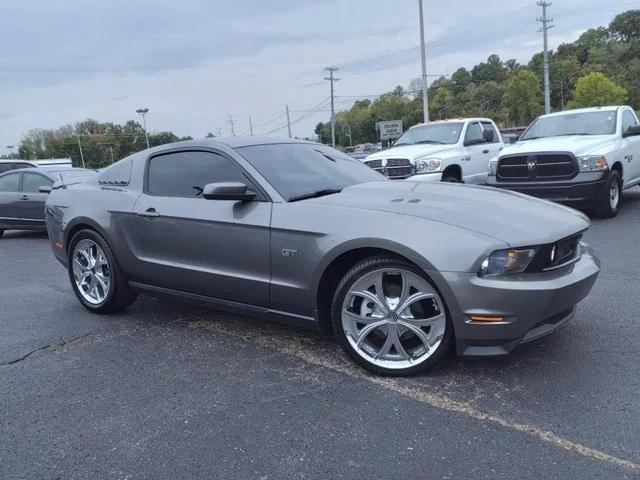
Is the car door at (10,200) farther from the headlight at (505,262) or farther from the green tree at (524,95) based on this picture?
the green tree at (524,95)

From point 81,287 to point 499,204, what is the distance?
3760 millimetres

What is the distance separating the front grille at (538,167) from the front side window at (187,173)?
19.9ft

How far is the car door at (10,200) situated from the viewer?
10.9m

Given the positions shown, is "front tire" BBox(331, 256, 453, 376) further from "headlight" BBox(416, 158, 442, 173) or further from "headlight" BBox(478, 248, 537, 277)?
"headlight" BBox(416, 158, 442, 173)

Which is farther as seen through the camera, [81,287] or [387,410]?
[81,287]

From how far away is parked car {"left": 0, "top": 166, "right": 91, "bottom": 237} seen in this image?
10.6 m

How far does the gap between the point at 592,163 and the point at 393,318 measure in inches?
249

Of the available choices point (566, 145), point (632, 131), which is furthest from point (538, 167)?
point (632, 131)

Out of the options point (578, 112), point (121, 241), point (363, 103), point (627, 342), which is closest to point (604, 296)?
point (627, 342)

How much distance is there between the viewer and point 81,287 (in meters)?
5.17

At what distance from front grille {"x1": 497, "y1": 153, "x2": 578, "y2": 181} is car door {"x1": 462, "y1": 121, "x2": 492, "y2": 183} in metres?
1.18

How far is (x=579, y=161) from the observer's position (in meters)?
8.38

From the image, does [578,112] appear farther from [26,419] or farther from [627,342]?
[26,419]

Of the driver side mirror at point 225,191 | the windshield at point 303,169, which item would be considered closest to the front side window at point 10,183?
the windshield at point 303,169
